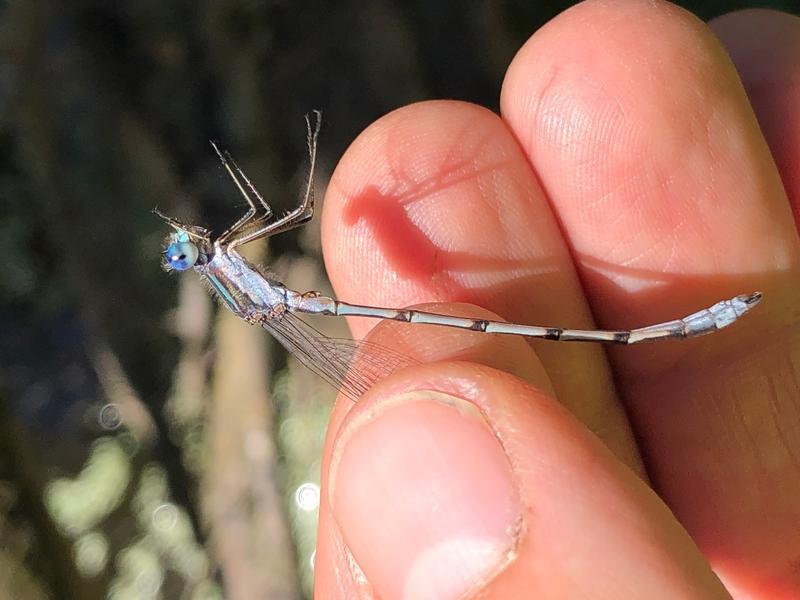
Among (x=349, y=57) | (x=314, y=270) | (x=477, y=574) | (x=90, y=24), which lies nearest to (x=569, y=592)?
(x=477, y=574)

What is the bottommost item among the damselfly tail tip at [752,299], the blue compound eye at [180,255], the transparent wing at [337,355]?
the damselfly tail tip at [752,299]

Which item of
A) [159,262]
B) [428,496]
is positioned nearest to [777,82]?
[428,496]

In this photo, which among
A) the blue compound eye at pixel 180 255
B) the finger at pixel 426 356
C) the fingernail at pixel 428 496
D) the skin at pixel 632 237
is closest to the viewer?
the fingernail at pixel 428 496

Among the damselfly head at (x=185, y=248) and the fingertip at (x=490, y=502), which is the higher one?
the damselfly head at (x=185, y=248)

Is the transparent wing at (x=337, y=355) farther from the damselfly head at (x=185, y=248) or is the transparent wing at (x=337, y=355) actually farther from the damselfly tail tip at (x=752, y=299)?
the damselfly tail tip at (x=752, y=299)

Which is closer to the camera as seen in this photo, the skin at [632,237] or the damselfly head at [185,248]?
the skin at [632,237]

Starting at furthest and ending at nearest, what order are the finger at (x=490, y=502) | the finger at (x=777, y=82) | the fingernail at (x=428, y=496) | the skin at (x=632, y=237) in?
1. the finger at (x=777, y=82)
2. the skin at (x=632, y=237)
3. the fingernail at (x=428, y=496)
4. the finger at (x=490, y=502)

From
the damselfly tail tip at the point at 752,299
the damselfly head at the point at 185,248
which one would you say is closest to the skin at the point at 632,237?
the damselfly tail tip at the point at 752,299
